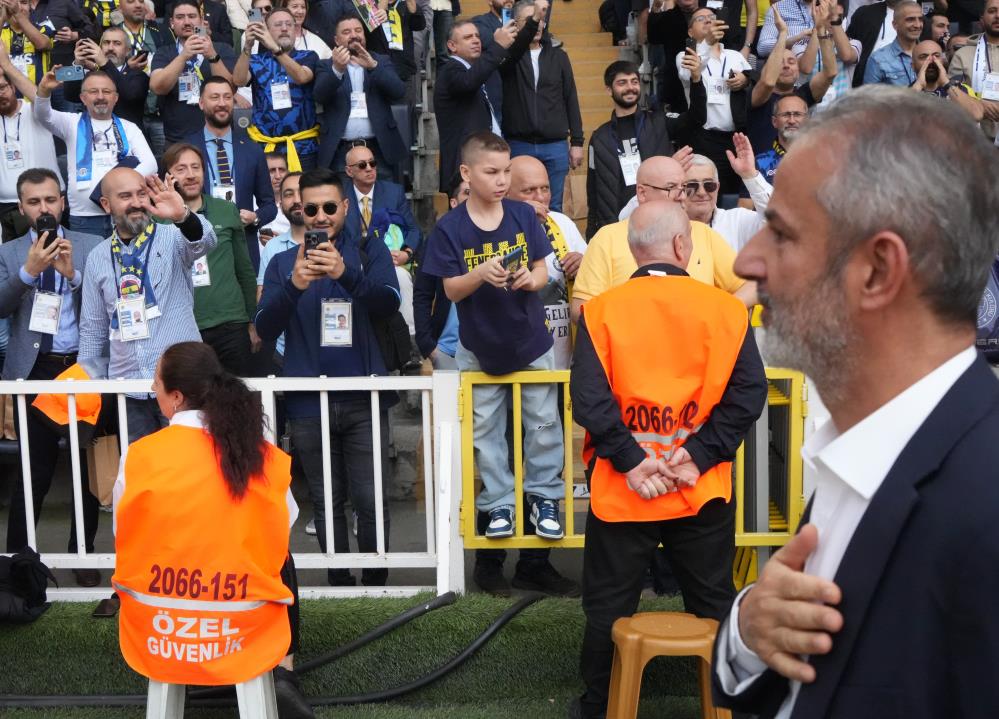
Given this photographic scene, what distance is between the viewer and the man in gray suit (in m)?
5.65

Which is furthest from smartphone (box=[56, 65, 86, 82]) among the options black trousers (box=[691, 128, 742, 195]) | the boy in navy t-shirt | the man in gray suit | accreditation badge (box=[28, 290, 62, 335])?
black trousers (box=[691, 128, 742, 195])

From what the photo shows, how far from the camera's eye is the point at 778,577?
154 centimetres

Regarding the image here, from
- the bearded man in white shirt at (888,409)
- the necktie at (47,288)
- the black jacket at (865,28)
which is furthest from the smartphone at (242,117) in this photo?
the bearded man in white shirt at (888,409)

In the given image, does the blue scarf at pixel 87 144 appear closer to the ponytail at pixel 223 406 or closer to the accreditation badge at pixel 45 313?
the accreditation badge at pixel 45 313

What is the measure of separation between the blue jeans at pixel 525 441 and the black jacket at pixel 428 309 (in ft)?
1.82

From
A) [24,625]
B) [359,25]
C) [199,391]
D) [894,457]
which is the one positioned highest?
[359,25]

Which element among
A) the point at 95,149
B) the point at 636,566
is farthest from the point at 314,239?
the point at 95,149

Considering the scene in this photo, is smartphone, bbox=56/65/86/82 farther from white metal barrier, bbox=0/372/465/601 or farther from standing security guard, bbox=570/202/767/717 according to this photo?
standing security guard, bbox=570/202/767/717

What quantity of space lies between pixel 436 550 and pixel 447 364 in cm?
133

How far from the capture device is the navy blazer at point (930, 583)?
4.35 feet

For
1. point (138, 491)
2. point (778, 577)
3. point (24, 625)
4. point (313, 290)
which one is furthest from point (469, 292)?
point (778, 577)

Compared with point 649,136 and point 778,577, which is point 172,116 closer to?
point 649,136

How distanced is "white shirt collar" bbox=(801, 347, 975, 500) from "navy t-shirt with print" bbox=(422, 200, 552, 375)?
3.50 m

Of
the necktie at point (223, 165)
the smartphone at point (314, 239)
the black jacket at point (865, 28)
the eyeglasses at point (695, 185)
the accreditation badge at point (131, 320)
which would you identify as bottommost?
the accreditation badge at point (131, 320)
